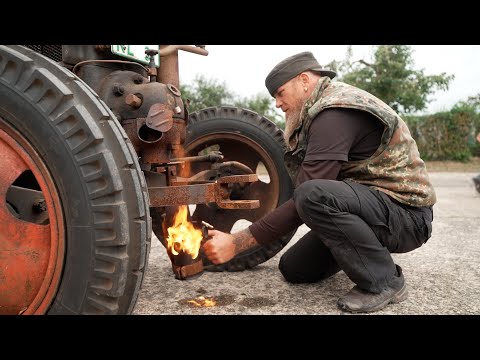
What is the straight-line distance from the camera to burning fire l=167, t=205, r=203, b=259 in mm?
2408

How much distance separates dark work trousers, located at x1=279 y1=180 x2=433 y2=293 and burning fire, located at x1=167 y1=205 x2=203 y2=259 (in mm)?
673

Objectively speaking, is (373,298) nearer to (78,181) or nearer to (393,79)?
(78,181)

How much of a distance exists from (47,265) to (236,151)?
6.67 feet

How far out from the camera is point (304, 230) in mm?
4426

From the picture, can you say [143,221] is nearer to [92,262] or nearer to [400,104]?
[92,262]

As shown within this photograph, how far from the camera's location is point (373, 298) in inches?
83.7

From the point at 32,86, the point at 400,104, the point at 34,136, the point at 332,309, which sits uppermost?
the point at 400,104

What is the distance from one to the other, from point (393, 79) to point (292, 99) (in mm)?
18448

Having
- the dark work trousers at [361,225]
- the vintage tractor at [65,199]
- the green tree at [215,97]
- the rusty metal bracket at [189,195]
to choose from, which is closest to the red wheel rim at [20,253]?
the vintage tractor at [65,199]

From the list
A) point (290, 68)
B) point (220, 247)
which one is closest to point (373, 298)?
point (220, 247)

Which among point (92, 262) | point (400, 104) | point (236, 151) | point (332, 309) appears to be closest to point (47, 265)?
point (92, 262)

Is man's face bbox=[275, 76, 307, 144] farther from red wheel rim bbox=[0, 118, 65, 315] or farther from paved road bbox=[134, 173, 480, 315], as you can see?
red wheel rim bbox=[0, 118, 65, 315]

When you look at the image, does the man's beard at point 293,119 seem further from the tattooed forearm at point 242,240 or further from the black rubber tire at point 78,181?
the black rubber tire at point 78,181

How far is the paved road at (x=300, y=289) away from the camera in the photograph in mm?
2136
